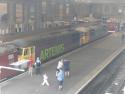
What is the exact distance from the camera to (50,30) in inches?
914

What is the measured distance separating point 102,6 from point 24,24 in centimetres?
981

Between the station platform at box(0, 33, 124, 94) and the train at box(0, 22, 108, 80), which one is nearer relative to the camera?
the station platform at box(0, 33, 124, 94)

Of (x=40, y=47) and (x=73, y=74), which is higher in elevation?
(x=40, y=47)

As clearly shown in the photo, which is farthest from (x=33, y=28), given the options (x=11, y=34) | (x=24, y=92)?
(x=24, y=92)

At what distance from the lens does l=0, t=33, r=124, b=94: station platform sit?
14656mm

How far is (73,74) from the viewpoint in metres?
18.1

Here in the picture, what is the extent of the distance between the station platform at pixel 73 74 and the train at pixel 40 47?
38 centimetres

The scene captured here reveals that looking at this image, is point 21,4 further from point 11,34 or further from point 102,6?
point 102,6

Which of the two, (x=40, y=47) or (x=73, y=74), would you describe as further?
(x=40, y=47)

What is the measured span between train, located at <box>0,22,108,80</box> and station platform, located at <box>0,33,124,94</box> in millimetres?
381

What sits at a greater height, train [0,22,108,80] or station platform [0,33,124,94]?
train [0,22,108,80]

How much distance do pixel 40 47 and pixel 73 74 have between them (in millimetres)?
2714

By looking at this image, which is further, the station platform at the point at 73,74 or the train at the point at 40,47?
the train at the point at 40,47

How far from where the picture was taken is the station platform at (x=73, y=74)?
14.7m
